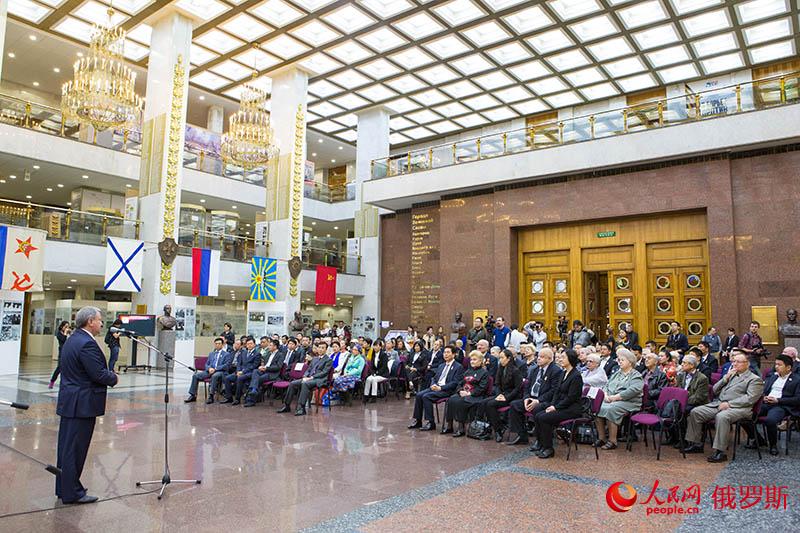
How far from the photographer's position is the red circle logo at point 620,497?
14.4ft

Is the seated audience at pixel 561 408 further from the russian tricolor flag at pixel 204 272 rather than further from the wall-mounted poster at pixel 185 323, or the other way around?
the wall-mounted poster at pixel 185 323

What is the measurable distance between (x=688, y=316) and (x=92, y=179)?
62.4 feet

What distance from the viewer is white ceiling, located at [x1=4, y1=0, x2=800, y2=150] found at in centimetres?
1591

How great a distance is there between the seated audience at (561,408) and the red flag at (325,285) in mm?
15231

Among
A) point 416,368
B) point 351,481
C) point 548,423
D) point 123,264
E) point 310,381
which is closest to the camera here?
point 351,481

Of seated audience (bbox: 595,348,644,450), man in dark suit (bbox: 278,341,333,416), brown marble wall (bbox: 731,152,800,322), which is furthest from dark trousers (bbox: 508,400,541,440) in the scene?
brown marble wall (bbox: 731,152,800,322)

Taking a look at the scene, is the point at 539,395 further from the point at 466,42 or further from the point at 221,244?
the point at 221,244

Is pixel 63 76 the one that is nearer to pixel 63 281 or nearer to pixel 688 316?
pixel 63 281

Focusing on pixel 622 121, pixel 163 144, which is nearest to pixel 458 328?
pixel 622 121

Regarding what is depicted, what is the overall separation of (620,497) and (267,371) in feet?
23.2

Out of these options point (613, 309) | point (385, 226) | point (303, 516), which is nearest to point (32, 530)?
point (303, 516)

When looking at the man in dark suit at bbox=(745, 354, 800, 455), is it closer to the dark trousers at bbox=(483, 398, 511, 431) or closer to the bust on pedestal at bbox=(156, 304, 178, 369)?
the dark trousers at bbox=(483, 398, 511, 431)

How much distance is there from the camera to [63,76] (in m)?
21.0

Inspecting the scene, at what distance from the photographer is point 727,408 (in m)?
6.25
